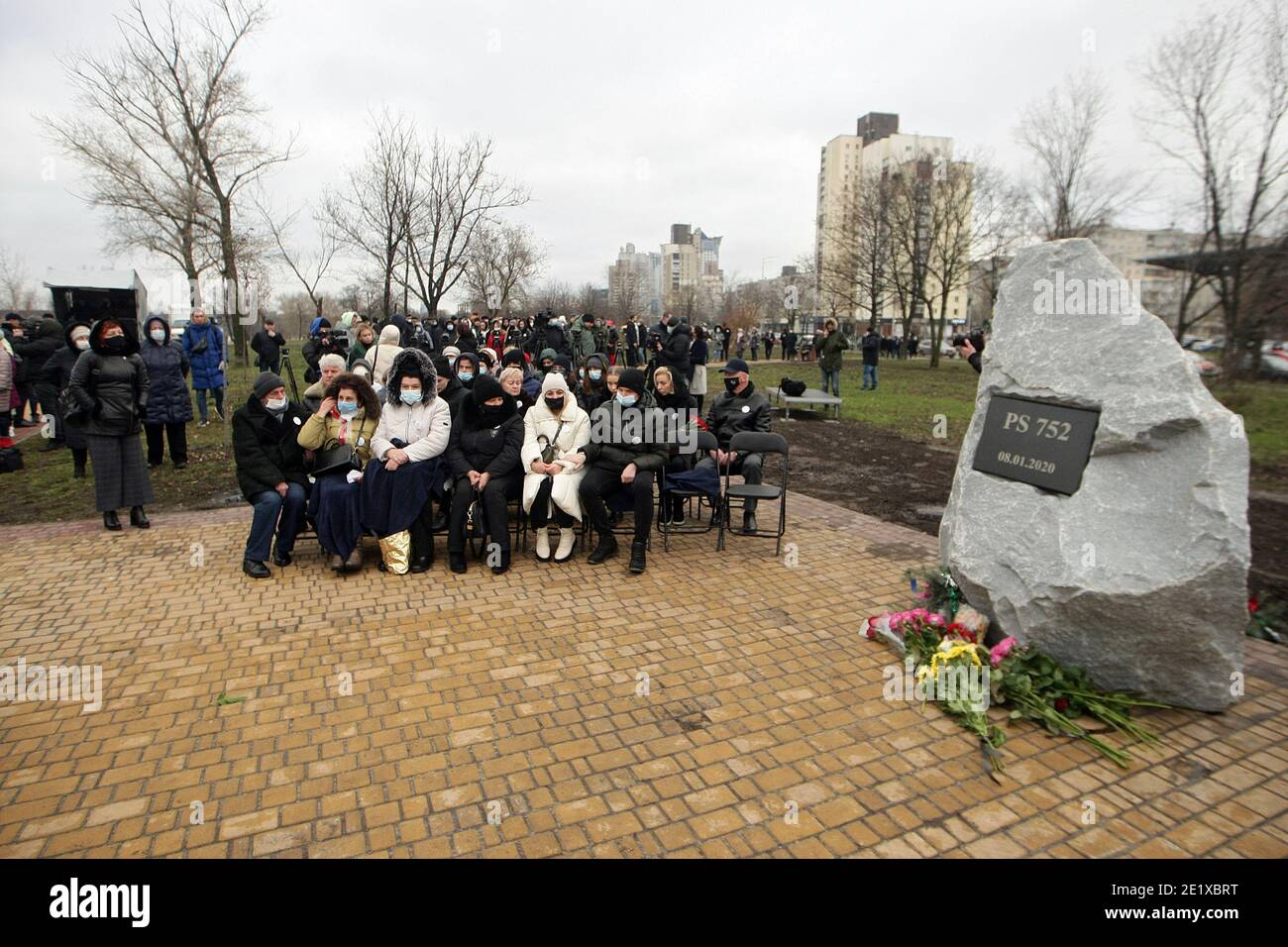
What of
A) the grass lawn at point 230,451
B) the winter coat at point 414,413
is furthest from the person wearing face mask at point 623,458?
the grass lawn at point 230,451

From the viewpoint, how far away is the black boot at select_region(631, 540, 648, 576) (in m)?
6.10

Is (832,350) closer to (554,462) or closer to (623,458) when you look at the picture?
(623,458)

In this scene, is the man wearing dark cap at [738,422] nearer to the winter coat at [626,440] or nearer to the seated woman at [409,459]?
the winter coat at [626,440]

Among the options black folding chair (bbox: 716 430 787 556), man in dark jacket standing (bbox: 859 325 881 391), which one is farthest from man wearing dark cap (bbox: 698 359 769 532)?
man in dark jacket standing (bbox: 859 325 881 391)

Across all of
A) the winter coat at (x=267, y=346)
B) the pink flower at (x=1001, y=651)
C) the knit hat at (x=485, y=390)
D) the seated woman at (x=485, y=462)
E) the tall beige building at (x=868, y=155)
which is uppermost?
the tall beige building at (x=868, y=155)

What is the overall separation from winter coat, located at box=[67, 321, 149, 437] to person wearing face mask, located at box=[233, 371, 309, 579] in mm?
1665

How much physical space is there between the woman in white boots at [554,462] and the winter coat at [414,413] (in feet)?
2.44

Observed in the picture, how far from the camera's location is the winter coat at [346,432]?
621cm

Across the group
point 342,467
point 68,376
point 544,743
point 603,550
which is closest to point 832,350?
point 603,550

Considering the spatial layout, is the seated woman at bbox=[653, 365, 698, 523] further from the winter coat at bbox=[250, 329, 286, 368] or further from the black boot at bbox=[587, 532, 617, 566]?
the winter coat at bbox=[250, 329, 286, 368]

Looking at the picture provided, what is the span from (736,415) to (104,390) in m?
6.07

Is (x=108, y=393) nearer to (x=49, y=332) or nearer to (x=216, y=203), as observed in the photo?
(x=49, y=332)
